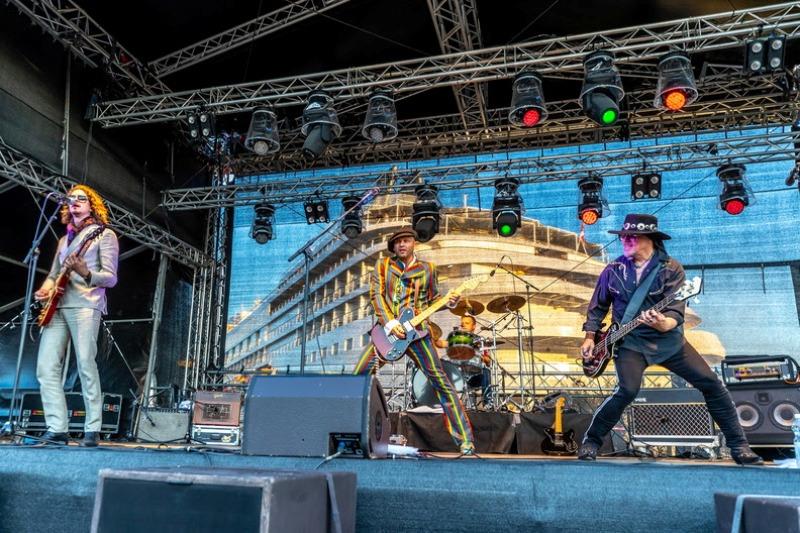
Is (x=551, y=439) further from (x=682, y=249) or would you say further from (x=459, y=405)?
(x=682, y=249)

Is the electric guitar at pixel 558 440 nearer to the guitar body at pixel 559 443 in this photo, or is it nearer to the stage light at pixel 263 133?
the guitar body at pixel 559 443

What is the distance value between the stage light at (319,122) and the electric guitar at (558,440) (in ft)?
13.9

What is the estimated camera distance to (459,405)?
4449 millimetres

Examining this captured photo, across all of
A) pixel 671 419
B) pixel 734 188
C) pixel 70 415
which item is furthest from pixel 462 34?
pixel 70 415

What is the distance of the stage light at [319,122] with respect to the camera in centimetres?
792

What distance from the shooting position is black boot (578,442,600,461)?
3.62 m

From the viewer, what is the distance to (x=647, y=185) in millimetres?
9305

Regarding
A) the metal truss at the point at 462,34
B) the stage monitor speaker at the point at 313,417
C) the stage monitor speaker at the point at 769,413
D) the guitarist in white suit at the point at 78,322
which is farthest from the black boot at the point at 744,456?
the metal truss at the point at 462,34

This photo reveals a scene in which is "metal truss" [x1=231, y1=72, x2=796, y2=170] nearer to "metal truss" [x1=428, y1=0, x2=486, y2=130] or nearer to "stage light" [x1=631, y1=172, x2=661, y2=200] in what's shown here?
"metal truss" [x1=428, y1=0, x2=486, y2=130]

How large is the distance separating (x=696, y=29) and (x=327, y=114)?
4.42m

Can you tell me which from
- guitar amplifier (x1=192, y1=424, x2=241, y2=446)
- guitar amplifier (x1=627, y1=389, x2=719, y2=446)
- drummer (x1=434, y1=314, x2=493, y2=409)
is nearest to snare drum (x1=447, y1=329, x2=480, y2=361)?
drummer (x1=434, y1=314, x2=493, y2=409)

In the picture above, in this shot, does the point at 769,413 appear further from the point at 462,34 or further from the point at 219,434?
the point at 462,34

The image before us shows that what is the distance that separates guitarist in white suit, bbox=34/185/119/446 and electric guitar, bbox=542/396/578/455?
428 centimetres

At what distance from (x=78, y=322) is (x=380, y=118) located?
15.5 ft
